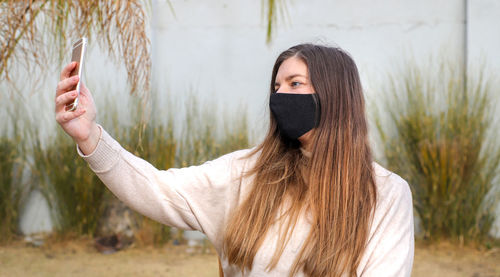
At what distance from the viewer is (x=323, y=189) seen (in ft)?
5.88

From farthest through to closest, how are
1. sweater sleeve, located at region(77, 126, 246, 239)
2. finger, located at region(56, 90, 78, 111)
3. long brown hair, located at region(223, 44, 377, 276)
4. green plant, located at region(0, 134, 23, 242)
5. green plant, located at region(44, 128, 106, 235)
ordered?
green plant, located at region(0, 134, 23, 242), green plant, located at region(44, 128, 106, 235), long brown hair, located at region(223, 44, 377, 276), sweater sleeve, located at region(77, 126, 246, 239), finger, located at region(56, 90, 78, 111)

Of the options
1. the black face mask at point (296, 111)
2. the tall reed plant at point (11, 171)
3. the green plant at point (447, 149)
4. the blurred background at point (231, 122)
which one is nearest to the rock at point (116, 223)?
the blurred background at point (231, 122)

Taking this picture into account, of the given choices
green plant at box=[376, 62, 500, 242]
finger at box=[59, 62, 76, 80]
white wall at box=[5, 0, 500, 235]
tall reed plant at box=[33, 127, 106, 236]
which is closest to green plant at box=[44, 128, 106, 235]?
tall reed plant at box=[33, 127, 106, 236]

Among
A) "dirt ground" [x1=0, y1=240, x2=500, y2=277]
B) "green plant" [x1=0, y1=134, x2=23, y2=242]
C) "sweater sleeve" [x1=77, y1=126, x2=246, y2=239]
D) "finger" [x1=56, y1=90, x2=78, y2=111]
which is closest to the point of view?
"finger" [x1=56, y1=90, x2=78, y2=111]

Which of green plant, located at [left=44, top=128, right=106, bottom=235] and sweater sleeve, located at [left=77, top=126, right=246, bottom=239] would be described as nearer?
sweater sleeve, located at [left=77, top=126, right=246, bottom=239]

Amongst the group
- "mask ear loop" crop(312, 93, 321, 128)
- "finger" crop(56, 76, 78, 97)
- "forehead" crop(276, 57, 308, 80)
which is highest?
"finger" crop(56, 76, 78, 97)

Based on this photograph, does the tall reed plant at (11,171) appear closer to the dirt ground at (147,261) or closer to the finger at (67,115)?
the dirt ground at (147,261)

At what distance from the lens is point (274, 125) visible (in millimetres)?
1979

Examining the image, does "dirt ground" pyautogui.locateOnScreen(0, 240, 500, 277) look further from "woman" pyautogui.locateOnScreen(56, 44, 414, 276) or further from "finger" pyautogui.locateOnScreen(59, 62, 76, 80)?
"finger" pyautogui.locateOnScreen(59, 62, 76, 80)

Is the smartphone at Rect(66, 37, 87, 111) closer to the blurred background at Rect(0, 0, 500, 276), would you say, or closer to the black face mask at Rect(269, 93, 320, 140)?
the black face mask at Rect(269, 93, 320, 140)

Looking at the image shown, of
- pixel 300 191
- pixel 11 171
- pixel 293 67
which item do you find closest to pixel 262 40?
pixel 11 171

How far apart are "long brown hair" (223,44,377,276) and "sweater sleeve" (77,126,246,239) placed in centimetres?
8

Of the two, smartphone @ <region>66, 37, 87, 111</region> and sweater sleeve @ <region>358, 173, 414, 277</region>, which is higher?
smartphone @ <region>66, 37, 87, 111</region>

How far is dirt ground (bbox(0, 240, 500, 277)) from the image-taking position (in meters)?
4.26
